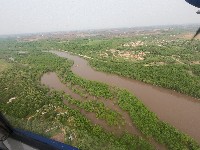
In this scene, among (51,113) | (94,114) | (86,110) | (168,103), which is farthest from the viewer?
(168,103)

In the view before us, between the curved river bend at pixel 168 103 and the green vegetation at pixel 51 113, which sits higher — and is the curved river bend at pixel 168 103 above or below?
below

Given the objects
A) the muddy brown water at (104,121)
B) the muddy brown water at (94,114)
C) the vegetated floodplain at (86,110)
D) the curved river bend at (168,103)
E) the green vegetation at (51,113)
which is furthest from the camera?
the curved river bend at (168,103)

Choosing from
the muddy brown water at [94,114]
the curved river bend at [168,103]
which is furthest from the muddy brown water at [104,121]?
the curved river bend at [168,103]

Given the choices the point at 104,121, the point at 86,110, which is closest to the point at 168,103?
the point at 104,121

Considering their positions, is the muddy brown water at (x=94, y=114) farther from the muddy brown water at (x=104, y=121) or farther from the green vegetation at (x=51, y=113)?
the green vegetation at (x=51, y=113)

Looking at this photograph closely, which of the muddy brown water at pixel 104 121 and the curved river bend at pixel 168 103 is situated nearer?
the muddy brown water at pixel 104 121

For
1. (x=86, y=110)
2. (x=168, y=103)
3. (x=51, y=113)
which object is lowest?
(x=168, y=103)

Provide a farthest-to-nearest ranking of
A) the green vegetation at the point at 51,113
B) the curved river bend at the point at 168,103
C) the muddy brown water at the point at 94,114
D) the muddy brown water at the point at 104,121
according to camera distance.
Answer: the curved river bend at the point at 168,103 < the muddy brown water at the point at 94,114 < the muddy brown water at the point at 104,121 < the green vegetation at the point at 51,113

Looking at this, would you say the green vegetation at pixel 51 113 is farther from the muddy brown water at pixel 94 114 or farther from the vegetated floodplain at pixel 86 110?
the muddy brown water at pixel 94 114

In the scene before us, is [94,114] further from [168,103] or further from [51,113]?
[168,103]

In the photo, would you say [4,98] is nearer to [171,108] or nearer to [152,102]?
[152,102]

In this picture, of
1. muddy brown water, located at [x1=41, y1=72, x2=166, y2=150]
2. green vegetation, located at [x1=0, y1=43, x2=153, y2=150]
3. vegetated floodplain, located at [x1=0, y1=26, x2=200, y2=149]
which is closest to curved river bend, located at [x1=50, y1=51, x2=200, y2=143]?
vegetated floodplain, located at [x1=0, y1=26, x2=200, y2=149]
